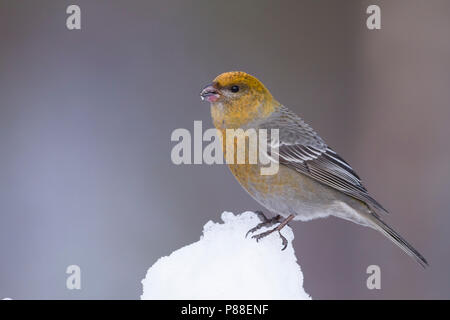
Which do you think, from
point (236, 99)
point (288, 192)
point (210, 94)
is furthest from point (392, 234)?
point (210, 94)

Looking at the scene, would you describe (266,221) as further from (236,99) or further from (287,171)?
(236,99)

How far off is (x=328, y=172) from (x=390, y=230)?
0.43m

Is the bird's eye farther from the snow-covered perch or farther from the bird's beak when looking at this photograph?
the snow-covered perch

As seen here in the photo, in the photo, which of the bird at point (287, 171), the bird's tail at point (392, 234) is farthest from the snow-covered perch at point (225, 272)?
the bird's tail at point (392, 234)

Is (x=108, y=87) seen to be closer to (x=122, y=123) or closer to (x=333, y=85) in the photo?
(x=122, y=123)

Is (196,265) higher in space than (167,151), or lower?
lower

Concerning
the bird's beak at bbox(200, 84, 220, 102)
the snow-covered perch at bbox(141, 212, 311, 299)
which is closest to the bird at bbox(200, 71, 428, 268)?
the bird's beak at bbox(200, 84, 220, 102)

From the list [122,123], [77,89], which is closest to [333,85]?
[122,123]

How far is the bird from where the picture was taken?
103 inches

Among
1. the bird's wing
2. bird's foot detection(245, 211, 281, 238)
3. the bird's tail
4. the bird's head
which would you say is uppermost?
the bird's head

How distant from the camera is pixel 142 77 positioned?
488cm

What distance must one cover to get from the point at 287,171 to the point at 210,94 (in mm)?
573

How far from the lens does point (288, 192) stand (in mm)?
2658

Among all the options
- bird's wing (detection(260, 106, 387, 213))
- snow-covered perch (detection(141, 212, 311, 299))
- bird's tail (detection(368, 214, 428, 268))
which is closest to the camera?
snow-covered perch (detection(141, 212, 311, 299))
